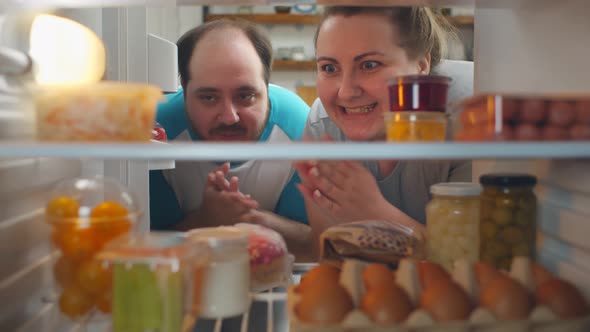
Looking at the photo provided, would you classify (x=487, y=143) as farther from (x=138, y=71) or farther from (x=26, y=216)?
(x=138, y=71)

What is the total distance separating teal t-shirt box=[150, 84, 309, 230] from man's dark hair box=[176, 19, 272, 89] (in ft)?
0.29

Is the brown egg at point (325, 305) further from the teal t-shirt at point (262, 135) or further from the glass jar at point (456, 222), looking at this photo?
the teal t-shirt at point (262, 135)

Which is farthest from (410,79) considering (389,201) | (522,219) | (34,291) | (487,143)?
(389,201)

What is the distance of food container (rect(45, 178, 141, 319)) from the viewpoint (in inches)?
41.9

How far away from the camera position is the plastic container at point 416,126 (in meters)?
1.01

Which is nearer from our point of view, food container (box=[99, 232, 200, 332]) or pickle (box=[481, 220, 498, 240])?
food container (box=[99, 232, 200, 332])

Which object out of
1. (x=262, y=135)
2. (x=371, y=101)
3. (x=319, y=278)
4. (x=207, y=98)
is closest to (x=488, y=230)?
(x=319, y=278)

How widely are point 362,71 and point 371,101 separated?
111mm

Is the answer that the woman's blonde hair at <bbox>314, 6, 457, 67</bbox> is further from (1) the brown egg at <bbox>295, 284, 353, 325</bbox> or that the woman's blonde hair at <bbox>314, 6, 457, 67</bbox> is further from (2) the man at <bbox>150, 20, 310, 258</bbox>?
(1) the brown egg at <bbox>295, 284, 353, 325</bbox>

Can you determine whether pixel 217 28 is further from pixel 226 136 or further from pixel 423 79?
pixel 423 79

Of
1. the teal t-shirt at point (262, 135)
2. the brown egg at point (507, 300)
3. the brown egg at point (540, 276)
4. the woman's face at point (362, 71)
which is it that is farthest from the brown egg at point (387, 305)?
the teal t-shirt at point (262, 135)

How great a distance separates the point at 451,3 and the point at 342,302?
30.2 inches

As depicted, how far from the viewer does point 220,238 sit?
1.11 meters

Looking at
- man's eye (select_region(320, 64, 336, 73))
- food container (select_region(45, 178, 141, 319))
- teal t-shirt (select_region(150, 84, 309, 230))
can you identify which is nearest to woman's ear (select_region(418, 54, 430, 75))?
man's eye (select_region(320, 64, 336, 73))
